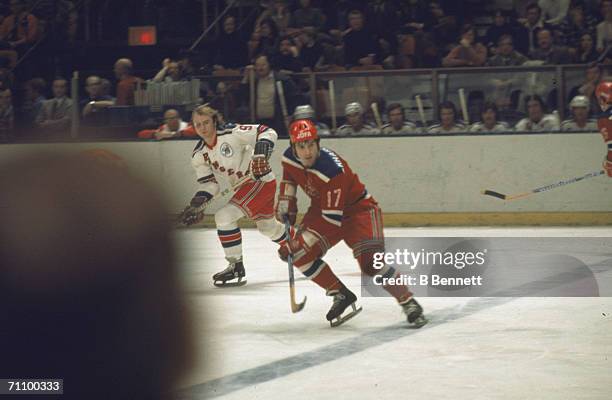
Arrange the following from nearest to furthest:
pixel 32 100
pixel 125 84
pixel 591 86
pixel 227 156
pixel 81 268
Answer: pixel 81 268 → pixel 227 156 → pixel 591 86 → pixel 125 84 → pixel 32 100

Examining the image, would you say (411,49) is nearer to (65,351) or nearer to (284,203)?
(284,203)

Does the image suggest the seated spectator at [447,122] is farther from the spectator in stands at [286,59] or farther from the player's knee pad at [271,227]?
the player's knee pad at [271,227]

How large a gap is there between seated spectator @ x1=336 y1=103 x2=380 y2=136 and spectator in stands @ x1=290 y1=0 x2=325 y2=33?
1860 millimetres

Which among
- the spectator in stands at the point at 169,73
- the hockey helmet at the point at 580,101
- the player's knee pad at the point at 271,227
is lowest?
the player's knee pad at the point at 271,227

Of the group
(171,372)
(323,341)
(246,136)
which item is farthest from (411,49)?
(171,372)

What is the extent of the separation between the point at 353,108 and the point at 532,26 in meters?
2.40

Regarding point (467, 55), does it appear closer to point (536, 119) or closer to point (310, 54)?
point (536, 119)

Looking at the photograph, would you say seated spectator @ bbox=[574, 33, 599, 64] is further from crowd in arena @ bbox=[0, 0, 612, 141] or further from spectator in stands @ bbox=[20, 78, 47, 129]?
spectator in stands @ bbox=[20, 78, 47, 129]

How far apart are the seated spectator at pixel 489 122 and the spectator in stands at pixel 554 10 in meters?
1.78

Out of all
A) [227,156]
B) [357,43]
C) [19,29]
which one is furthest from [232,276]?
[19,29]

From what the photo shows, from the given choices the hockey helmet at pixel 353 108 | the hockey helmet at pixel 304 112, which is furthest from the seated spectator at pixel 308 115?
the hockey helmet at pixel 353 108

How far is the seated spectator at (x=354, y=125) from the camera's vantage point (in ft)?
39.6

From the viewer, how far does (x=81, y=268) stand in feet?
5.66

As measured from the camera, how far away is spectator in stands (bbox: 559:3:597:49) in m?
12.6
